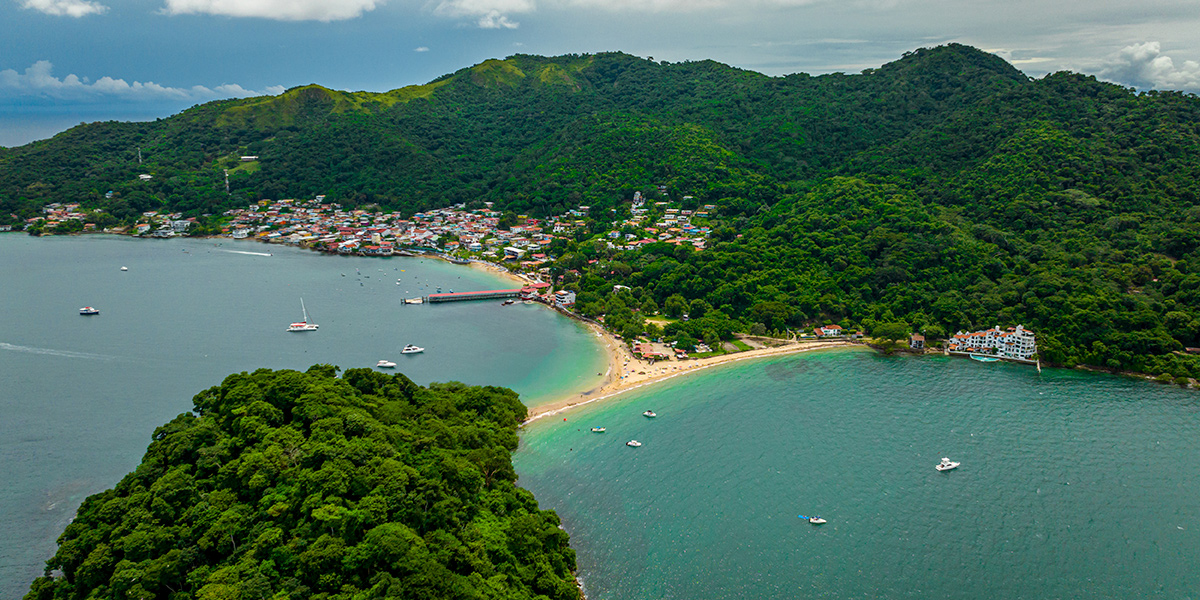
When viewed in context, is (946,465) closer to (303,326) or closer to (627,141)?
(303,326)

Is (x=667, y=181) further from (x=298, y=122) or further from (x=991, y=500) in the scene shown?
(x=298, y=122)

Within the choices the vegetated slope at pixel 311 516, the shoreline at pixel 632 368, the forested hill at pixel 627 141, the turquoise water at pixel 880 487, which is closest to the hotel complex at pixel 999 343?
the turquoise water at pixel 880 487

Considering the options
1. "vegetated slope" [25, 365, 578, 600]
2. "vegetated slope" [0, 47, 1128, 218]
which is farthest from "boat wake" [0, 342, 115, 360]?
"vegetated slope" [0, 47, 1128, 218]

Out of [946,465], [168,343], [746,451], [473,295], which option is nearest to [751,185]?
[473,295]

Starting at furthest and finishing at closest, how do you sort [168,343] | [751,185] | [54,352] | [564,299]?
[751,185]
[564,299]
[168,343]
[54,352]

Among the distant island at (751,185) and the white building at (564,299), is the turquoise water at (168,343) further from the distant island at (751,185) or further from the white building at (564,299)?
the distant island at (751,185)

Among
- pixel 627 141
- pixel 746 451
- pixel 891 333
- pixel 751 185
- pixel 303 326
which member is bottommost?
pixel 746 451
